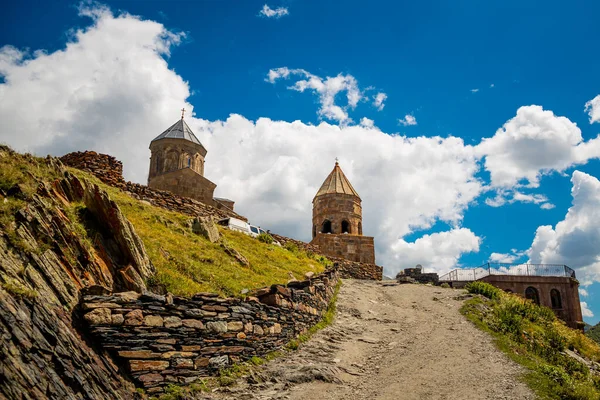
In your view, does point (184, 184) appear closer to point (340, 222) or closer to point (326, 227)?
point (326, 227)

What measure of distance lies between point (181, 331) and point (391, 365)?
5.81 metres

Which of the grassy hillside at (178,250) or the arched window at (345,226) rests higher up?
the arched window at (345,226)

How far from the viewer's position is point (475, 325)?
15828 millimetres

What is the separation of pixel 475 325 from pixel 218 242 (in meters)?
9.51

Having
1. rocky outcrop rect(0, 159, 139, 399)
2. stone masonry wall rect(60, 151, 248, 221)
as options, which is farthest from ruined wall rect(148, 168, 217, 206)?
rocky outcrop rect(0, 159, 139, 399)

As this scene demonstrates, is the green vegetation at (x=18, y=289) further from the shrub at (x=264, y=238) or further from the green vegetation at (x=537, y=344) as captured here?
the shrub at (x=264, y=238)

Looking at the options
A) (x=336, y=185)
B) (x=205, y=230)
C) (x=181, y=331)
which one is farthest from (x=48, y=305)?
(x=336, y=185)

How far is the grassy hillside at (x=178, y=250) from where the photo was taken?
7797 millimetres

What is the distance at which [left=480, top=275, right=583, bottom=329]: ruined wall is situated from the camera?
3058cm

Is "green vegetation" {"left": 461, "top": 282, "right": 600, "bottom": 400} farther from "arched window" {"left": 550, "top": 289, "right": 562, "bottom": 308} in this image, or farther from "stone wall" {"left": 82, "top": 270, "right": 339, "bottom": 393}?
"arched window" {"left": 550, "top": 289, "right": 562, "bottom": 308}

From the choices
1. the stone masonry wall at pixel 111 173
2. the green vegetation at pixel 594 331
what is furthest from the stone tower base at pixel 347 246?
the green vegetation at pixel 594 331

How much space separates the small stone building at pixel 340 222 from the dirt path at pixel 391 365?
18246 millimetres

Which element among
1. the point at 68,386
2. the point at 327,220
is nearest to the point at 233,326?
Result: the point at 68,386

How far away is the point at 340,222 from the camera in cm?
3891
